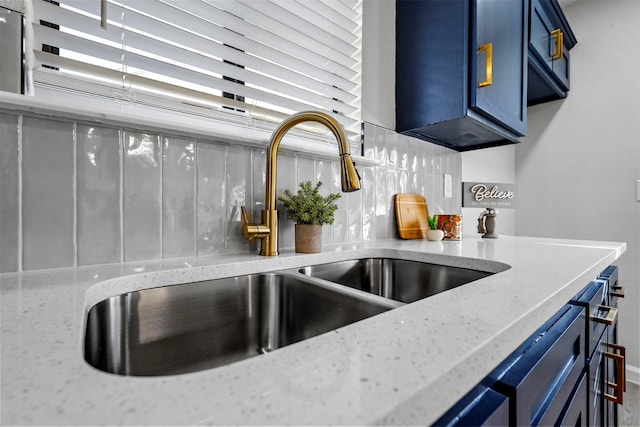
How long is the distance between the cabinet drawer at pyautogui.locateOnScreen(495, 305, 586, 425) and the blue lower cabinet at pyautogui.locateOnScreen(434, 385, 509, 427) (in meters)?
0.03

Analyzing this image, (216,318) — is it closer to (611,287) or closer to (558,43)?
(611,287)

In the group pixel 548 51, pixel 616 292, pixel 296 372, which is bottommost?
pixel 616 292

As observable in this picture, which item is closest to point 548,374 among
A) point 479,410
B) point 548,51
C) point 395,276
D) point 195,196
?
point 479,410

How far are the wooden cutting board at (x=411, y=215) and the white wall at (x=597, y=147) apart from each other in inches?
53.6

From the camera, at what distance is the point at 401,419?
0.72ft

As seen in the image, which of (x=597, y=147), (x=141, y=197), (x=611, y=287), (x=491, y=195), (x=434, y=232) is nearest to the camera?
(x=141, y=197)

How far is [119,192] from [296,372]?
2.20 ft

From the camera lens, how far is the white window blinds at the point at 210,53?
70 cm

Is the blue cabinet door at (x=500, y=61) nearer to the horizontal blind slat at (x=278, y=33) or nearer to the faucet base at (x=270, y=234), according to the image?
the horizontal blind slat at (x=278, y=33)

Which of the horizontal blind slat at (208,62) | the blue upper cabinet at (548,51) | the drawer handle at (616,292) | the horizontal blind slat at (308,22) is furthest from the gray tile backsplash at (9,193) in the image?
the blue upper cabinet at (548,51)

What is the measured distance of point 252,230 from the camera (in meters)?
0.83

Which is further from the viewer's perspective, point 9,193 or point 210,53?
point 210,53

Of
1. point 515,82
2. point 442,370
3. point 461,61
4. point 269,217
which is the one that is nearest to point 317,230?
point 269,217

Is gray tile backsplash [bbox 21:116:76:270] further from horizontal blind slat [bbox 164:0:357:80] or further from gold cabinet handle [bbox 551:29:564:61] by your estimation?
gold cabinet handle [bbox 551:29:564:61]
